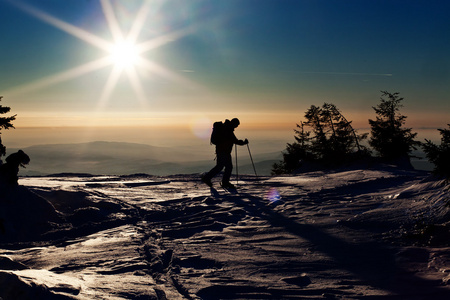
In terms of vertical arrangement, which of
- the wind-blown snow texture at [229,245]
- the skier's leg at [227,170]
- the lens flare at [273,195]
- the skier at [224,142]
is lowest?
the wind-blown snow texture at [229,245]

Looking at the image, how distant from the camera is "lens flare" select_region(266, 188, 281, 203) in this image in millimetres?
10399

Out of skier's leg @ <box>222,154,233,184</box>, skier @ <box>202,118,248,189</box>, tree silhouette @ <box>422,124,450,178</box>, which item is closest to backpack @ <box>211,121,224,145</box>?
skier @ <box>202,118,248,189</box>

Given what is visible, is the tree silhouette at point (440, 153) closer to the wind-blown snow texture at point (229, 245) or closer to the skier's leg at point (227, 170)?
the wind-blown snow texture at point (229, 245)

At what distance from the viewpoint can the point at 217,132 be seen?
43.9 feet

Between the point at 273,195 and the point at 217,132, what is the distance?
346 cm

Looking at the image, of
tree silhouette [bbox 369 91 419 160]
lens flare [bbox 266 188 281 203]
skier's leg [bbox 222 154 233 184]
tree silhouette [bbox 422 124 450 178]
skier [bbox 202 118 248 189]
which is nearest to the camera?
tree silhouette [bbox 422 124 450 178]

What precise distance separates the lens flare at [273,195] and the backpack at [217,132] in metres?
2.67

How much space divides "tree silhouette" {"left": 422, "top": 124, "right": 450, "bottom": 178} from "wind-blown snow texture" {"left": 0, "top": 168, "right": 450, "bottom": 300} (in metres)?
0.96

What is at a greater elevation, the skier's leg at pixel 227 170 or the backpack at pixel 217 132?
the backpack at pixel 217 132

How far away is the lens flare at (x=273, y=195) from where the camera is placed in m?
10.4

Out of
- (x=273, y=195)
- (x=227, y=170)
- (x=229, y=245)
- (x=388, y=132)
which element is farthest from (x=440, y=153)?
(x=388, y=132)

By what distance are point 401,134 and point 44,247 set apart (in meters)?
39.2

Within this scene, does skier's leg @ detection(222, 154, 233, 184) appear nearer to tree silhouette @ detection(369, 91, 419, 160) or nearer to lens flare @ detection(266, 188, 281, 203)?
lens flare @ detection(266, 188, 281, 203)

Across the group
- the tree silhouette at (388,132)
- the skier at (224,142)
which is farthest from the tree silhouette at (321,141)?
the skier at (224,142)
